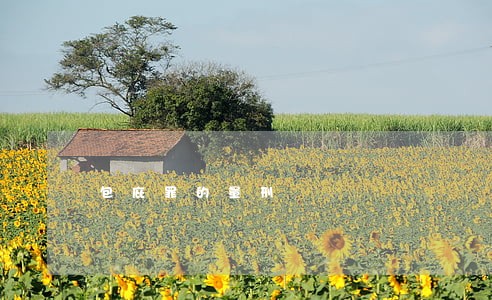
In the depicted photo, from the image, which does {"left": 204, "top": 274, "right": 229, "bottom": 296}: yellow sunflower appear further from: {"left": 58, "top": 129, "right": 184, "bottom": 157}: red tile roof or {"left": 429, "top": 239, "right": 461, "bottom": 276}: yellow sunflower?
{"left": 58, "top": 129, "right": 184, "bottom": 157}: red tile roof

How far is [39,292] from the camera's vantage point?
5.18 meters

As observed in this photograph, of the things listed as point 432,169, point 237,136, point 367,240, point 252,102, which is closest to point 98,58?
point 252,102

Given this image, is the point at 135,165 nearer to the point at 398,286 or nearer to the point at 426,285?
the point at 398,286

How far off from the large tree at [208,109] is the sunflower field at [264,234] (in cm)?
837

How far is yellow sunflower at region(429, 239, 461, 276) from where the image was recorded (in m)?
4.77

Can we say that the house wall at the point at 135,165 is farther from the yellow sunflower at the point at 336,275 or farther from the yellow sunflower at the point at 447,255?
the yellow sunflower at the point at 447,255

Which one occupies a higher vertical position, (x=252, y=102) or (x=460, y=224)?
(x=252, y=102)

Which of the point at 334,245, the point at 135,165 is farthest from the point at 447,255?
the point at 135,165

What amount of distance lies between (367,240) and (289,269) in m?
2.60


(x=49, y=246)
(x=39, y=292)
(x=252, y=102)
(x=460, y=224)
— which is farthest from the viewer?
(x=252, y=102)

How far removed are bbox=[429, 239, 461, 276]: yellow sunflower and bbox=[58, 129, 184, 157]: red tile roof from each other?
5.86 meters

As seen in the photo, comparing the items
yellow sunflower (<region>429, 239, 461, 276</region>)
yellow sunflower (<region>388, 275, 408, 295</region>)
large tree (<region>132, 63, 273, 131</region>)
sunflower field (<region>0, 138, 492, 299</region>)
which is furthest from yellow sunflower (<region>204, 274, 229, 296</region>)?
large tree (<region>132, 63, 273, 131</region>)

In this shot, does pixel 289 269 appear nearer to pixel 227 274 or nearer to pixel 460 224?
pixel 227 274

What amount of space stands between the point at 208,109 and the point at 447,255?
17.7 m
